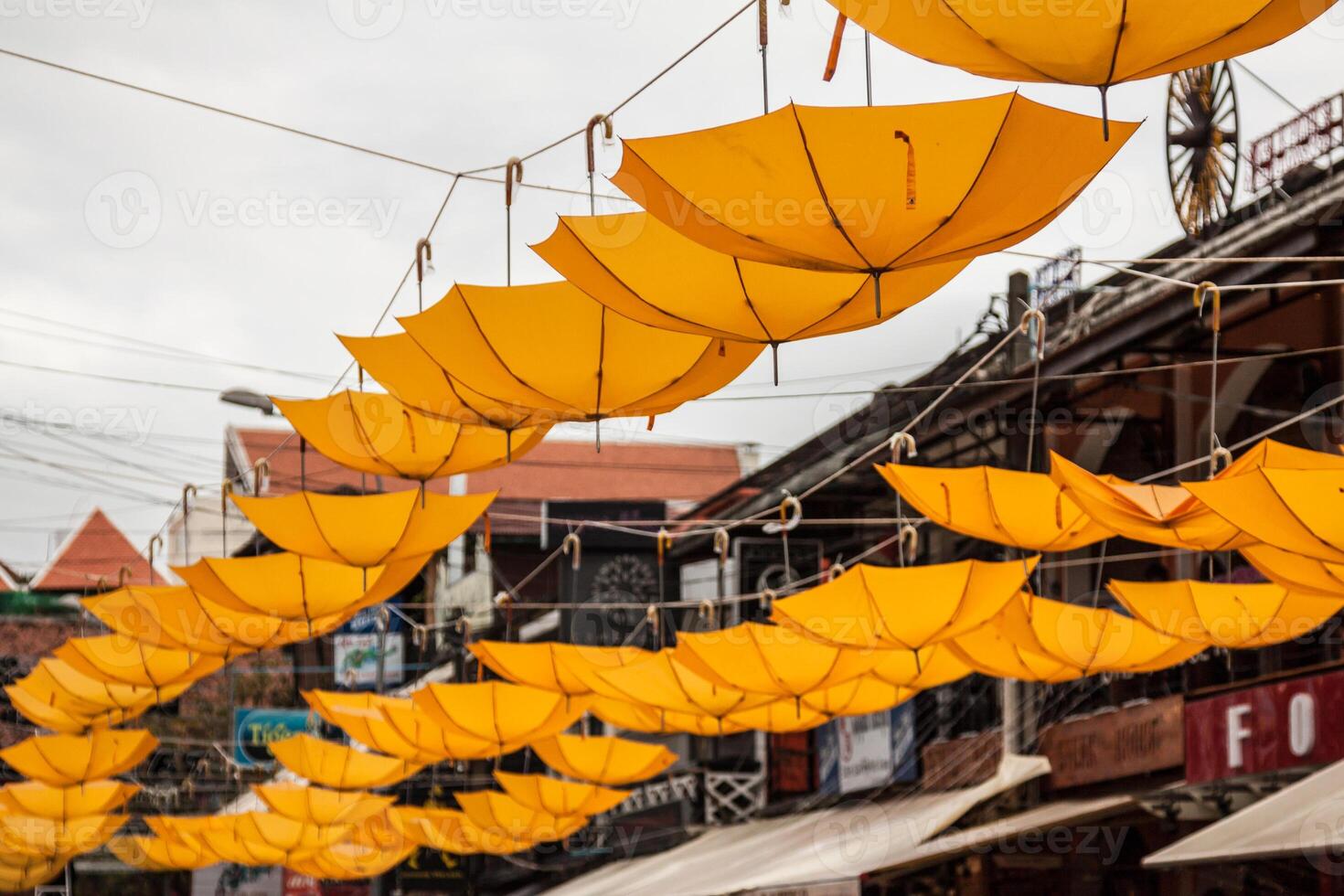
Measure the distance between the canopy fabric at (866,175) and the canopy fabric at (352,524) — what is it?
14.4 ft

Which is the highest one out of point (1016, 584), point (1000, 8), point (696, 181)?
point (1000, 8)

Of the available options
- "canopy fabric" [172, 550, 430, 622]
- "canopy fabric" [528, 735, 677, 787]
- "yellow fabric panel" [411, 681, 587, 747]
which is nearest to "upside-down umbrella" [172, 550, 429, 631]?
"canopy fabric" [172, 550, 430, 622]

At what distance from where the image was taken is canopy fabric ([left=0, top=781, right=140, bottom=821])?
18750 millimetres

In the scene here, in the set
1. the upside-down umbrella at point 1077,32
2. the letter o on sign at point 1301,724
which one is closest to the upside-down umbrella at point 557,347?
the upside-down umbrella at point 1077,32

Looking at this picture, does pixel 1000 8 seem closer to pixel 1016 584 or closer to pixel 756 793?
pixel 1016 584

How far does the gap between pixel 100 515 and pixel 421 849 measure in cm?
1839

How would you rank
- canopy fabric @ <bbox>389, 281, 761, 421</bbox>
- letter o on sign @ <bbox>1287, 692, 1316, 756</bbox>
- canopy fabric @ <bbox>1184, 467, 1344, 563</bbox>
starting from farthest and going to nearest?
letter o on sign @ <bbox>1287, 692, 1316, 756</bbox> → canopy fabric @ <bbox>1184, 467, 1344, 563</bbox> → canopy fabric @ <bbox>389, 281, 761, 421</bbox>

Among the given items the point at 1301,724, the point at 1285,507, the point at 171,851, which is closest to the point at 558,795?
the point at 1301,724

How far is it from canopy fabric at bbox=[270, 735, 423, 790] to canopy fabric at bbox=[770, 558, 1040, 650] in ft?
26.7

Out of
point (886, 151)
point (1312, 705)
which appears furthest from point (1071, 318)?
point (886, 151)

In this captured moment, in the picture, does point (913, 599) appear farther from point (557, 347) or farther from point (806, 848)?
point (806, 848)

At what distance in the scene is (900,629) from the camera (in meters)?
9.84

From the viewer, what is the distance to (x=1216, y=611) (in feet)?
31.3

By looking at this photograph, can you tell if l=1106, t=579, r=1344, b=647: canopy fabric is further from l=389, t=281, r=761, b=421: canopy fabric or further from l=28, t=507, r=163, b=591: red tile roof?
l=28, t=507, r=163, b=591: red tile roof
